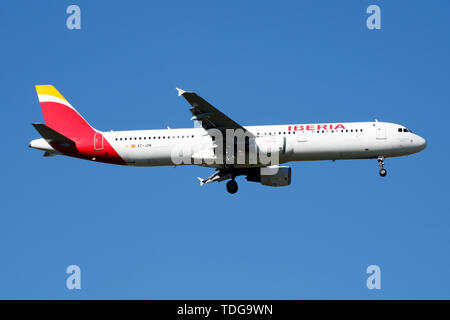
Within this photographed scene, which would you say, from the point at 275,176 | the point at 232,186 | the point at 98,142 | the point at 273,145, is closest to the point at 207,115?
the point at 273,145

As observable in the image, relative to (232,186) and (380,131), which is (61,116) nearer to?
(232,186)

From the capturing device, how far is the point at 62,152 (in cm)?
5528

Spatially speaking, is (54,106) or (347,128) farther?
(54,106)

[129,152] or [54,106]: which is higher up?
[54,106]

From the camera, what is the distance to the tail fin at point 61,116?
56375mm

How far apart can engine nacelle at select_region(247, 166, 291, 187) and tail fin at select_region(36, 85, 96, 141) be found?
12742 mm

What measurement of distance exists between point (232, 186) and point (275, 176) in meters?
3.23

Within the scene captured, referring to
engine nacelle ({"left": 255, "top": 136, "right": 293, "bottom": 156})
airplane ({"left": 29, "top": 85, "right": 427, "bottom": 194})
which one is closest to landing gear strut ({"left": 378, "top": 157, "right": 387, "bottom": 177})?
airplane ({"left": 29, "top": 85, "right": 427, "bottom": 194})

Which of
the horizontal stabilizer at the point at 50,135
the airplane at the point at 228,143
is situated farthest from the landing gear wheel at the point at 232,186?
the horizontal stabilizer at the point at 50,135

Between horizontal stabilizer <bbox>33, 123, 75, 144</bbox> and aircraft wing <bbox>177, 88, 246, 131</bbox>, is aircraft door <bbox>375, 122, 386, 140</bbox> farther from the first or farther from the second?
horizontal stabilizer <bbox>33, 123, 75, 144</bbox>

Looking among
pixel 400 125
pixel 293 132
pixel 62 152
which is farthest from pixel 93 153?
pixel 400 125

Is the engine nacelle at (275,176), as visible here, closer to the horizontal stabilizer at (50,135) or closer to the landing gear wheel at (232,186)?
the landing gear wheel at (232,186)

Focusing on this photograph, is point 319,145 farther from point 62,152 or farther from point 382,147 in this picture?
point 62,152

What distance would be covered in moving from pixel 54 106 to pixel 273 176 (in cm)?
1690
